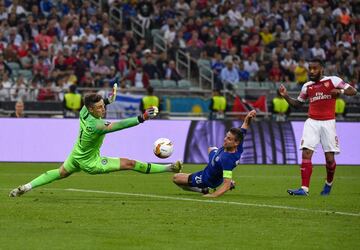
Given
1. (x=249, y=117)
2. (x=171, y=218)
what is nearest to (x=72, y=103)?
(x=249, y=117)

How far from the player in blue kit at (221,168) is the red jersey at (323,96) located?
1.56 m

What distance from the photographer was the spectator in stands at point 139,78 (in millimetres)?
32281

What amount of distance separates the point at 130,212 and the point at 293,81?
22.7 m

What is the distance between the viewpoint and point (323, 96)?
56.2 ft

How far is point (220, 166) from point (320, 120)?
2.36 m

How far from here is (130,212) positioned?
13500 mm

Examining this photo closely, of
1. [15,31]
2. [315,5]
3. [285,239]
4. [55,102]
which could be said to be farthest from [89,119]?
[315,5]

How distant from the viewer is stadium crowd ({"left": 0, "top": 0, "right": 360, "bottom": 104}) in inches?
1227

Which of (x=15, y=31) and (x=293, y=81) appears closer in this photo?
(x=15, y=31)

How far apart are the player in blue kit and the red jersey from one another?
1.56 metres

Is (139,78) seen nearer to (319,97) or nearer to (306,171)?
(319,97)

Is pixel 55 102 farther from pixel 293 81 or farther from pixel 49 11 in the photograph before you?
pixel 293 81

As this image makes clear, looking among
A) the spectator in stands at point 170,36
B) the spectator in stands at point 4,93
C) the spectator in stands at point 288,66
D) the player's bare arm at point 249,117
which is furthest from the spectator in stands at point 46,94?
the player's bare arm at point 249,117

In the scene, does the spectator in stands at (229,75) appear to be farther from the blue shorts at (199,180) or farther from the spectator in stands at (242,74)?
the blue shorts at (199,180)
